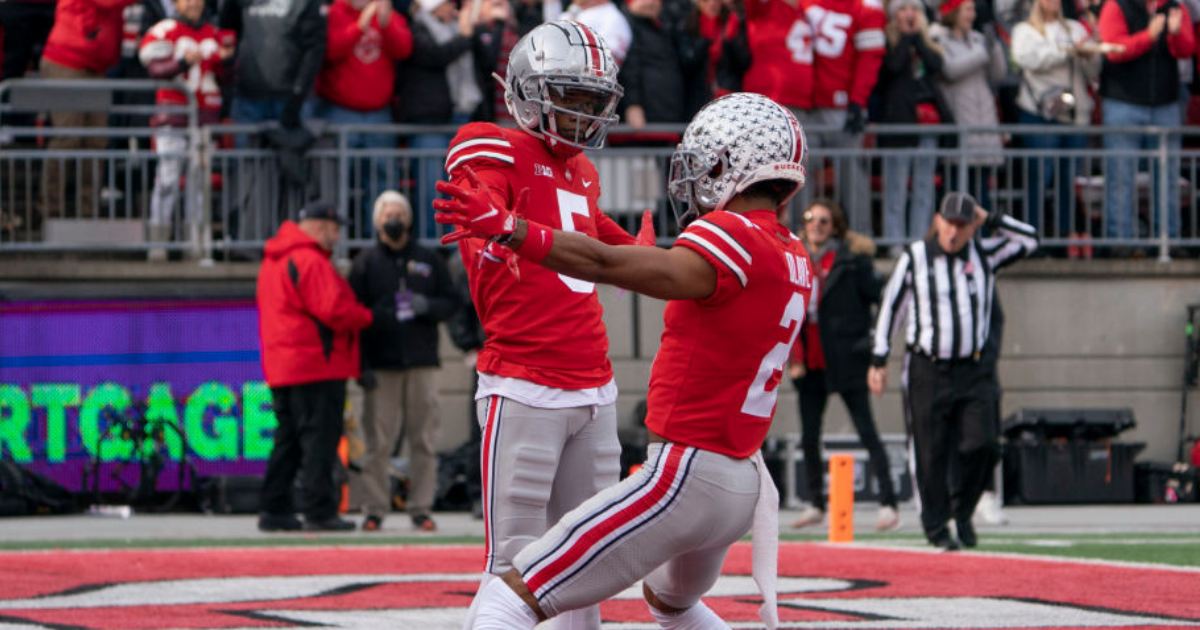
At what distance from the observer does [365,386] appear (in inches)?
531

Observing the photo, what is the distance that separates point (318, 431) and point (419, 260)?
1.32m

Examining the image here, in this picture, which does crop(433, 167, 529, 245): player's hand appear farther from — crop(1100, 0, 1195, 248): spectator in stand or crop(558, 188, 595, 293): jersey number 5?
crop(1100, 0, 1195, 248): spectator in stand

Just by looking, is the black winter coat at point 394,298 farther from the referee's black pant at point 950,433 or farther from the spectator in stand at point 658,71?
the referee's black pant at point 950,433

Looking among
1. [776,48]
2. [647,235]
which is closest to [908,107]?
[776,48]

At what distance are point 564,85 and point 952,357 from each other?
20.2 ft

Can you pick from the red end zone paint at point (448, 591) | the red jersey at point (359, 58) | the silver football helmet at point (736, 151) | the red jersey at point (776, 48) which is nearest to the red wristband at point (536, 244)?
the silver football helmet at point (736, 151)

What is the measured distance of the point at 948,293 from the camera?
11.8 meters

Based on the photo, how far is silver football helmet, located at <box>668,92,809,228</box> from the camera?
17.5 feet

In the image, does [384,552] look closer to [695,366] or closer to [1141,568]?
[1141,568]

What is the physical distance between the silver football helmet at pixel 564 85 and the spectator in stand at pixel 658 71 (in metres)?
9.55

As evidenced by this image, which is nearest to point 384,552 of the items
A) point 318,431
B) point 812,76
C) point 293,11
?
point 318,431

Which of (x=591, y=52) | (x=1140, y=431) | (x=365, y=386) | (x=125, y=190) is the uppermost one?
(x=591, y=52)

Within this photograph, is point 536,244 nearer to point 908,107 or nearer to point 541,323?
point 541,323

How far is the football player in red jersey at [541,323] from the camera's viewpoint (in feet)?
19.6
